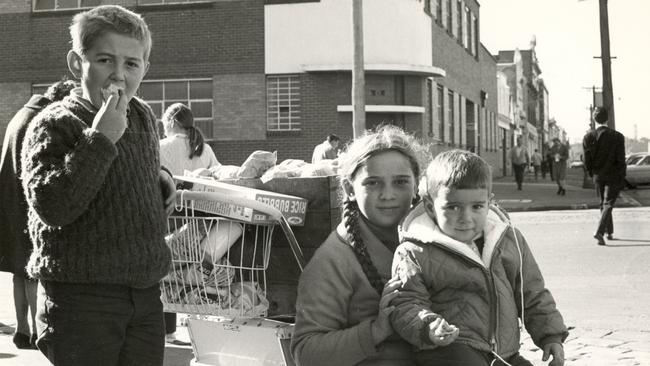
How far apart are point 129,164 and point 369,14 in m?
22.0

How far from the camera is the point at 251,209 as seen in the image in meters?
3.53

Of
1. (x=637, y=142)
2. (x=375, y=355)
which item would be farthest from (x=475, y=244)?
(x=637, y=142)

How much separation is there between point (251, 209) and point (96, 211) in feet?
2.91

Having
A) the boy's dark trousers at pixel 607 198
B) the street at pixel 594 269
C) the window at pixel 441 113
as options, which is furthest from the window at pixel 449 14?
the boy's dark trousers at pixel 607 198

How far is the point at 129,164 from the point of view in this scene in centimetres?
287

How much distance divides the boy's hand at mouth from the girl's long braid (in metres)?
0.93

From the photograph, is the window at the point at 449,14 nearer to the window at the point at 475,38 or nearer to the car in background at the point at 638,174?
the window at the point at 475,38

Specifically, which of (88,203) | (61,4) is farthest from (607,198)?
(61,4)

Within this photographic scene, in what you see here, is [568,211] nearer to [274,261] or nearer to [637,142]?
[274,261]

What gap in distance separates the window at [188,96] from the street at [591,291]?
1090 centimetres

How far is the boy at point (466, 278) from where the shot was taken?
9.46ft

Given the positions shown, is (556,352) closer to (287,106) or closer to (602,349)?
(602,349)

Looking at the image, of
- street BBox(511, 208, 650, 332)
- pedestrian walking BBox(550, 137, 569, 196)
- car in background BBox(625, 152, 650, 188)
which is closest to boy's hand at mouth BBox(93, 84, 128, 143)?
street BBox(511, 208, 650, 332)

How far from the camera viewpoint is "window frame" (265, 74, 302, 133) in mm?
23750
